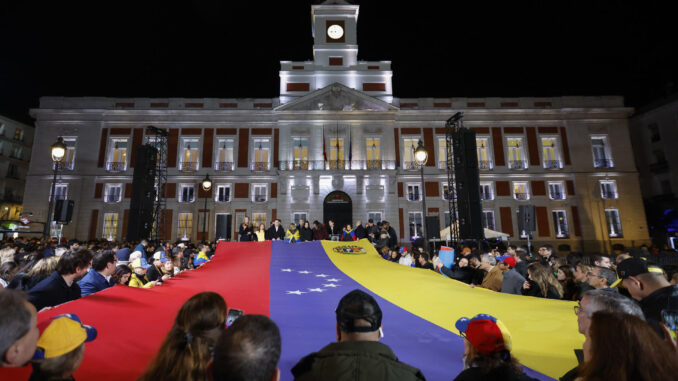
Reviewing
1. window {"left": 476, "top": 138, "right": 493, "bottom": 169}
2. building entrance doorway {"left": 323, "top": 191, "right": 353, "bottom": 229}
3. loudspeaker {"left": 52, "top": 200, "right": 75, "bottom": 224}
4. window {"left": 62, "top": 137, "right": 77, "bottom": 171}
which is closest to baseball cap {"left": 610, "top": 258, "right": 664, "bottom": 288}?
loudspeaker {"left": 52, "top": 200, "right": 75, "bottom": 224}

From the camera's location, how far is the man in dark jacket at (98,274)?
196 inches

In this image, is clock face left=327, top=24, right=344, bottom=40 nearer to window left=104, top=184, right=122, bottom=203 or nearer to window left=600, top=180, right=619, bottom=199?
window left=104, top=184, right=122, bottom=203

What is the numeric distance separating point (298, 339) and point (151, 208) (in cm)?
1667

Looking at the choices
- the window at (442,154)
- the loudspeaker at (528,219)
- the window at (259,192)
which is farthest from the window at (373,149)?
the loudspeaker at (528,219)

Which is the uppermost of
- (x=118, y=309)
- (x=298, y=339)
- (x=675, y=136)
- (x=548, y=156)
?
(x=675, y=136)

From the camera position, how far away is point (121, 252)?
963cm

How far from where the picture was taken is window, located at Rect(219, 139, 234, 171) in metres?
30.2

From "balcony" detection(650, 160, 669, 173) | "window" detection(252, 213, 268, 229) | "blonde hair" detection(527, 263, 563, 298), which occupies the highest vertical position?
"balcony" detection(650, 160, 669, 173)

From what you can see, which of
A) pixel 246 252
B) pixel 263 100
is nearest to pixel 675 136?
pixel 263 100

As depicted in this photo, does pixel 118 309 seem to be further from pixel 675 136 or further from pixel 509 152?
pixel 675 136

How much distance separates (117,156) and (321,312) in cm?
3250

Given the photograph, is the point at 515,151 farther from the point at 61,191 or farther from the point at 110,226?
the point at 61,191

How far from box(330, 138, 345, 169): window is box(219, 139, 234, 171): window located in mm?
9333

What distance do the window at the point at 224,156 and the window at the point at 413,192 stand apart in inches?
642
